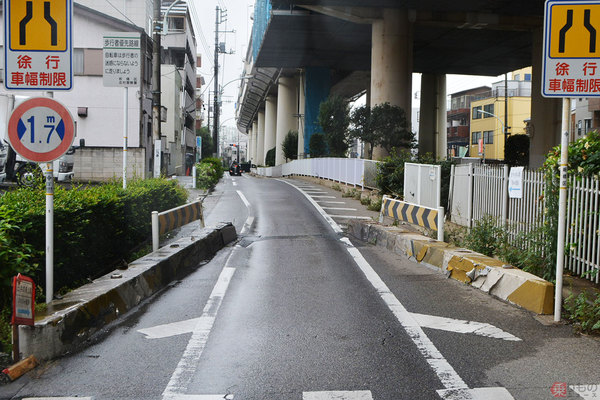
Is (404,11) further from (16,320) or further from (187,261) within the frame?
(16,320)

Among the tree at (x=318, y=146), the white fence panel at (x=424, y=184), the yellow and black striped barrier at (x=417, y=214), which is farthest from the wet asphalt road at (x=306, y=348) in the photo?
the tree at (x=318, y=146)

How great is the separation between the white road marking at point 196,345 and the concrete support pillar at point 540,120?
→ 33.0 meters

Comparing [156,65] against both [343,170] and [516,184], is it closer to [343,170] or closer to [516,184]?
[343,170]

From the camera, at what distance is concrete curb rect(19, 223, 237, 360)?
18.2ft

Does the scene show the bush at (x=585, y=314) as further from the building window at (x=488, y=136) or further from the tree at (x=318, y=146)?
the building window at (x=488, y=136)

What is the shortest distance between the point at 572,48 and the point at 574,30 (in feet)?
0.68

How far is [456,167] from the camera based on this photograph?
1529 cm

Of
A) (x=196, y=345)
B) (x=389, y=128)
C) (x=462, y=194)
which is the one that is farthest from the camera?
(x=389, y=128)

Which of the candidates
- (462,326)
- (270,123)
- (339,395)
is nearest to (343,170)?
(462,326)

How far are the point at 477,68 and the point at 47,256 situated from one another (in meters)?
52.6

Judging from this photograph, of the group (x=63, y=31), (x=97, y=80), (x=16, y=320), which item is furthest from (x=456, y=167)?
(x=97, y=80)

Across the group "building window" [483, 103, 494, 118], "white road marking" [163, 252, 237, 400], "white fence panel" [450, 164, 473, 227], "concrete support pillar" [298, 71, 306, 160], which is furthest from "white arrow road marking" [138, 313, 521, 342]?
"building window" [483, 103, 494, 118]

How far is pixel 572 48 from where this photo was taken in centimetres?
691
